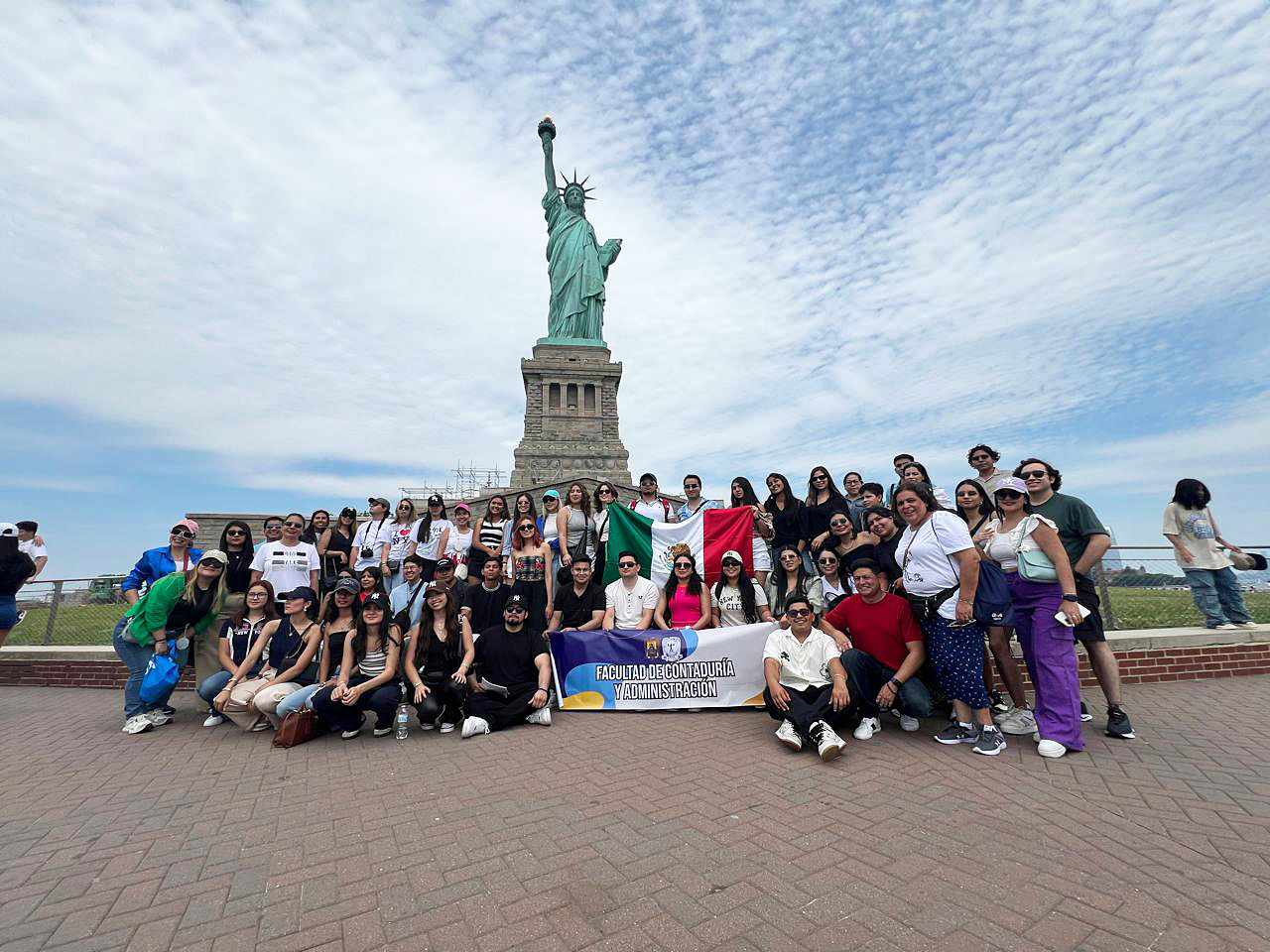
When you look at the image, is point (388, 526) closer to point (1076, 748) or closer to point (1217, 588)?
point (1076, 748)

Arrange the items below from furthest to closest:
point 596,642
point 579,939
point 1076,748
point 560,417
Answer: point 560,417 → point 596,642 → point 1076,748 → point 579,939

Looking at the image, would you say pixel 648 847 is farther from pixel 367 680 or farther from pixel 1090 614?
pixel 1090 614

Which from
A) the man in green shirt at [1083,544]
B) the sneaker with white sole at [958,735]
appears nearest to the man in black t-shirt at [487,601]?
the sneaker with white sole at [958,735]

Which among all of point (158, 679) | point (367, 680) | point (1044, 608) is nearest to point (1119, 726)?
point (1044, 608)

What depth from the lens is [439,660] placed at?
6.25 metres

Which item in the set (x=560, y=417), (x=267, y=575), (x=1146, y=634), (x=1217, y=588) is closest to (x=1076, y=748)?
(x=1146, y=634)

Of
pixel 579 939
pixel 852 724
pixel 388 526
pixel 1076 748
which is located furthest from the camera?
pixel 388 526

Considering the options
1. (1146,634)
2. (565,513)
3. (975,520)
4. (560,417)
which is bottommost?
(1146,634)

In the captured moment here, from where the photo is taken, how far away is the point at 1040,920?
258cm

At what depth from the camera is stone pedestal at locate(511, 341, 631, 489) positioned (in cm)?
4200

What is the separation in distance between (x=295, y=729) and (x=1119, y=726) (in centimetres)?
752

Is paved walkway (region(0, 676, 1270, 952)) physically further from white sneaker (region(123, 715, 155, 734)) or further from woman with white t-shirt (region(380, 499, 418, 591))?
woman with white t-shirt (region(380, 499, 418, 591))

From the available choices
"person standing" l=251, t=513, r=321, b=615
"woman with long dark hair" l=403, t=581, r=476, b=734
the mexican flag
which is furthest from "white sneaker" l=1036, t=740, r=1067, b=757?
"person standing" l=251, t=513, r=321, b=615

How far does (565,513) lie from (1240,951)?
732 centimetres
